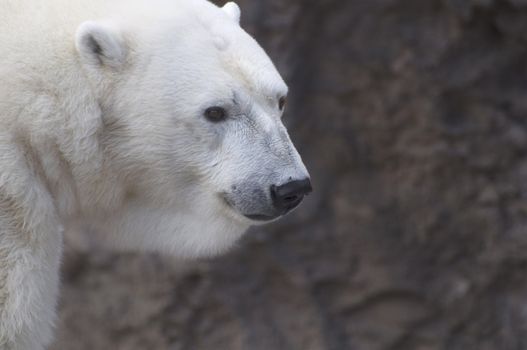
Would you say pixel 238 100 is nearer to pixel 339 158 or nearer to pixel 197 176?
pixel 197 176

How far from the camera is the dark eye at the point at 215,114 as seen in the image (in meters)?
2.39

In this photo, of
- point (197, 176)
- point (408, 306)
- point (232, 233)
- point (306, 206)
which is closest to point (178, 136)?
point (197, 176)

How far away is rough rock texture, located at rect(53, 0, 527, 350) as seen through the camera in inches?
165

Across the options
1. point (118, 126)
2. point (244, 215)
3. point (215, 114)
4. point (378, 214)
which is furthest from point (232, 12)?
point (378, 214)

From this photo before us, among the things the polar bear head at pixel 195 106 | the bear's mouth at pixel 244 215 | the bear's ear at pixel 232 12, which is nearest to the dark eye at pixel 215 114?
the polar bear head at pixel 195 106

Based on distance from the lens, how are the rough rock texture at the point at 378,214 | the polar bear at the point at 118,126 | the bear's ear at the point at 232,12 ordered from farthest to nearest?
the rough rock texture at the point at 378,214, the bear's ear at the point at 232,12, the polar bear at the point at 118,126

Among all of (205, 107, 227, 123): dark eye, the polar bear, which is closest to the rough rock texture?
the polar bear

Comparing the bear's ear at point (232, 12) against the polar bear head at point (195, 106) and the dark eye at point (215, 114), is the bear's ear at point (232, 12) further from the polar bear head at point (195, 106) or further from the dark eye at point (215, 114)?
the dark eye at point (215, 114)

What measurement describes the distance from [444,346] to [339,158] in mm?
1096

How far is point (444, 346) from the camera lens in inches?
173

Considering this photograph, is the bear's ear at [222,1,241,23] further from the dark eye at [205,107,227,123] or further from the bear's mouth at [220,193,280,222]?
the bear's mouth at [220,193,280,222]

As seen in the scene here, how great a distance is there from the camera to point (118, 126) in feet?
7.96

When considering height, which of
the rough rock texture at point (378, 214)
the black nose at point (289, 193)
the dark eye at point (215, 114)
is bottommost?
the rough rock texture at point (378, 214)

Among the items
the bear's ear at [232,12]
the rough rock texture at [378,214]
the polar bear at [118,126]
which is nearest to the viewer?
the polar bear at [118,126]
